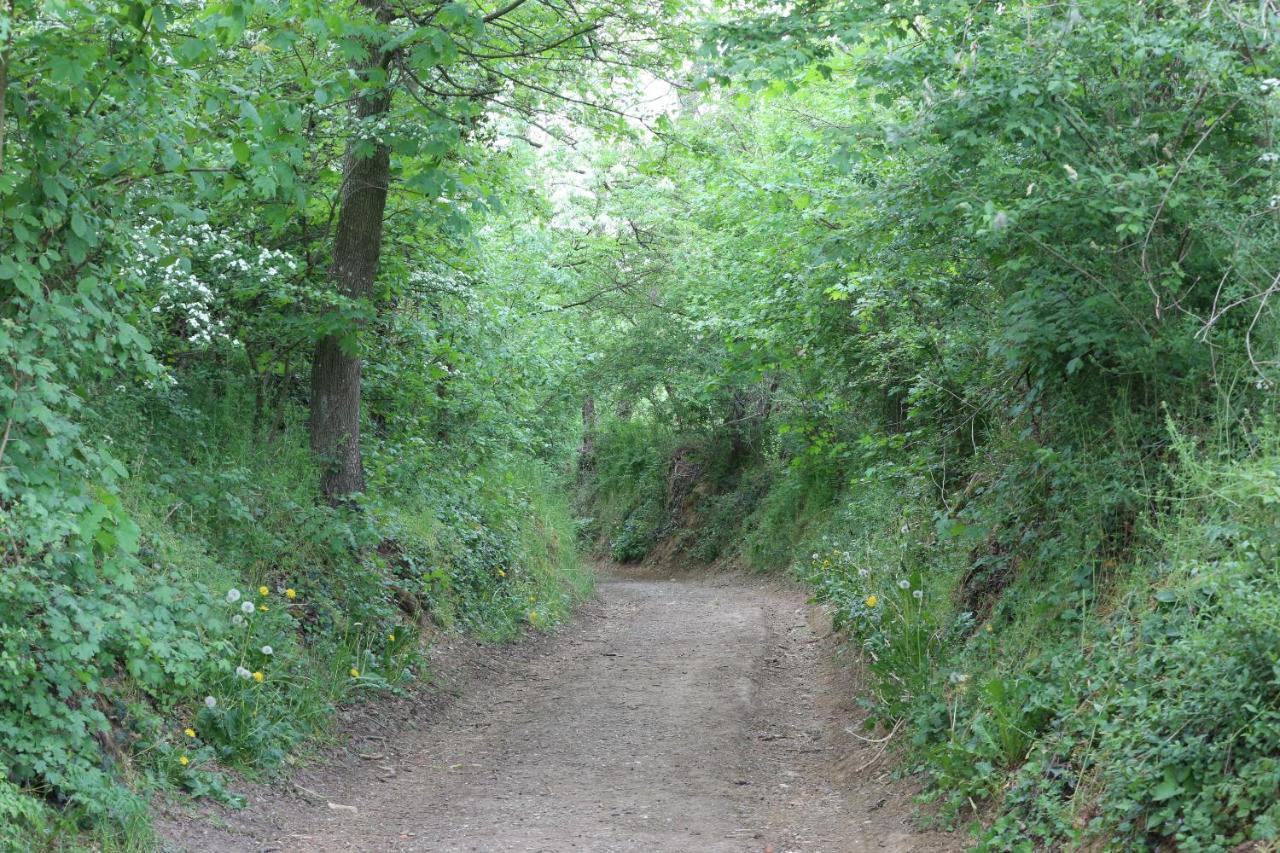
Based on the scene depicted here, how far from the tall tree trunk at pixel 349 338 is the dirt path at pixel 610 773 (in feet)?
7.91

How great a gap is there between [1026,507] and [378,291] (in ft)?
21.1

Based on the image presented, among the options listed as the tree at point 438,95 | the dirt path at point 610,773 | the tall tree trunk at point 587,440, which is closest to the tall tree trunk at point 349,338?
the tree at point 438,95

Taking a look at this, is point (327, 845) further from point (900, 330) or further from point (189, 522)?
A: point (900, 330)

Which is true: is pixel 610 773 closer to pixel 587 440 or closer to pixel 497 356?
Result: pixel 497 356

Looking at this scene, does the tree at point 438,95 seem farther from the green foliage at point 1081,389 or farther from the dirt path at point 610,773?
the dirt path at point 610,773

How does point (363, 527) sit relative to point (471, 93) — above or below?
below

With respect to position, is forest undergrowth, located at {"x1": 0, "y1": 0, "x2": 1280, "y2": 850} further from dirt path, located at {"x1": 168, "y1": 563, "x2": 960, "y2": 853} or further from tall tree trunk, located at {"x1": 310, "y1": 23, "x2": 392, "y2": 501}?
dirt path, located at {"x1": 168, "y1": 563, "x2": 960, "y2": 853}

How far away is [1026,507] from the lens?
7.83 m

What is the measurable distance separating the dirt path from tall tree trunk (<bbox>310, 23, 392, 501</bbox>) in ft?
7.91

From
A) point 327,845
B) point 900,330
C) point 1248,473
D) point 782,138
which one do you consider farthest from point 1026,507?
point 782,138

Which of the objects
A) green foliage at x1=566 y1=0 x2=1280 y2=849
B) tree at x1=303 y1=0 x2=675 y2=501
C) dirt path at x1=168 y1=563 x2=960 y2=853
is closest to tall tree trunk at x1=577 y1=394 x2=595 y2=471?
dirt path at x1=168 y1=563 x2=960 y2=853

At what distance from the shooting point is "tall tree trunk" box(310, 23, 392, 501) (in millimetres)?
9594

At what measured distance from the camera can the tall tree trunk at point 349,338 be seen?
31.5 ft

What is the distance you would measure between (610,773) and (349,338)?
→ 4305 mm
